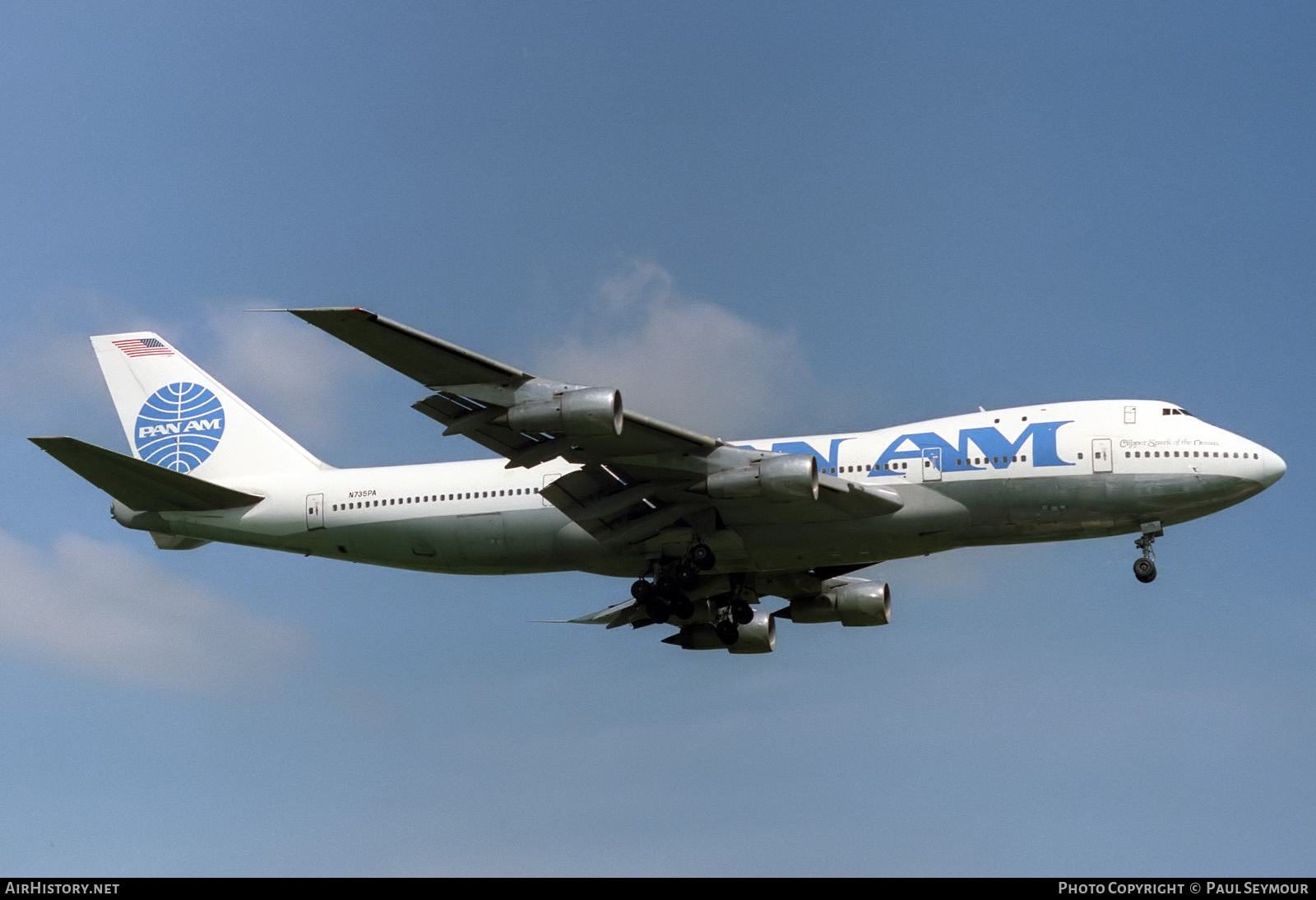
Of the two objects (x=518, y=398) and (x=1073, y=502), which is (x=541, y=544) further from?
(x=1073, y=502)

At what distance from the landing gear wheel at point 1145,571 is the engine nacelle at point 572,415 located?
13638 mm

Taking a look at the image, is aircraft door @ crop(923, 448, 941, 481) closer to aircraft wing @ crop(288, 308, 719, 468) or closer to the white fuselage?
the white fuselage

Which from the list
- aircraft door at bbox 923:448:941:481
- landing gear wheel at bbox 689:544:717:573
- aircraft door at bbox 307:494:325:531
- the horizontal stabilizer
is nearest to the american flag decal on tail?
the horizontal stabilizer

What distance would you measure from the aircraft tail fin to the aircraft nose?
80.7 ft

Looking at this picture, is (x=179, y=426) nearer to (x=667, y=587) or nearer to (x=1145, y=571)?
(x=667, y=587)

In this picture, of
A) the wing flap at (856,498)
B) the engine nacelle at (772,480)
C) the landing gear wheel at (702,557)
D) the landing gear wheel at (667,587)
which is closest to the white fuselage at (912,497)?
the wing flap at (856,498)

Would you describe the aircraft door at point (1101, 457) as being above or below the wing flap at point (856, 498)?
above

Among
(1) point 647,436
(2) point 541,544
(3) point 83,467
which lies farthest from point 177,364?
(1) point 647,436

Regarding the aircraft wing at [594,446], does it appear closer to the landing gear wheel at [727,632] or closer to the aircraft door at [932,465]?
the aircraft door at [932,465]

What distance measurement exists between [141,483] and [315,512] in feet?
14.8

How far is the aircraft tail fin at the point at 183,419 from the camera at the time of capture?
44.0 m

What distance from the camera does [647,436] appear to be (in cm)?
3641
